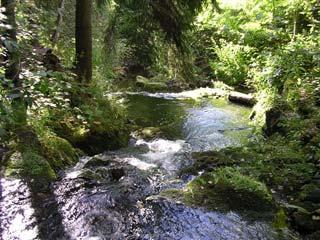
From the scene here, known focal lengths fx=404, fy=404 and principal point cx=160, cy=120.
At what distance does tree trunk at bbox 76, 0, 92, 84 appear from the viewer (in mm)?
8164

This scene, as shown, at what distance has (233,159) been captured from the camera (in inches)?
259

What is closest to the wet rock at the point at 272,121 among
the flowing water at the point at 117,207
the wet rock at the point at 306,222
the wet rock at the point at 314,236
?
the flowing water at the point at 117,207

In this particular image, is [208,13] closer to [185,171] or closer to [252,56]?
[252,56]

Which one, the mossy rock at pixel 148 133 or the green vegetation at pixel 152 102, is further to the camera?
the mossy rock at pixel 148 133

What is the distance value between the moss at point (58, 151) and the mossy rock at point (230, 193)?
2.04m

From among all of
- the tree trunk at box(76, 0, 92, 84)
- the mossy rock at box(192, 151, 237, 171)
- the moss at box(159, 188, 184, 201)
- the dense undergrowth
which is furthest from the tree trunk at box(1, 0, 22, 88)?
the mossy rock at box(192, 151, 237, 171)

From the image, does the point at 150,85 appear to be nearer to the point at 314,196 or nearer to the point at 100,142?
the point at 100,142

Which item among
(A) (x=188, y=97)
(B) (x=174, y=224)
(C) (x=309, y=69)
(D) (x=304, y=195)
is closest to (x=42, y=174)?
(B) (x=174, y=224)

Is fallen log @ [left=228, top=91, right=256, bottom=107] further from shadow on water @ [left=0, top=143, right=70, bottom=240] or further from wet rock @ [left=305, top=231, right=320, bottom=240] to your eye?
shadow on water @ [left=0, top=143, right=70, bottom=240]

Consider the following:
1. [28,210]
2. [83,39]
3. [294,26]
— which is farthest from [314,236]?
[294,26]

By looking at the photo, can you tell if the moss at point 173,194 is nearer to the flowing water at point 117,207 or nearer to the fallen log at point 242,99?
the flowing water at point 117,207

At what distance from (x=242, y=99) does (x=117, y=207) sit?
7.93 meters

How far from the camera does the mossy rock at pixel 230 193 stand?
4.98 m

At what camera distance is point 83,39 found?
27.2 ft
